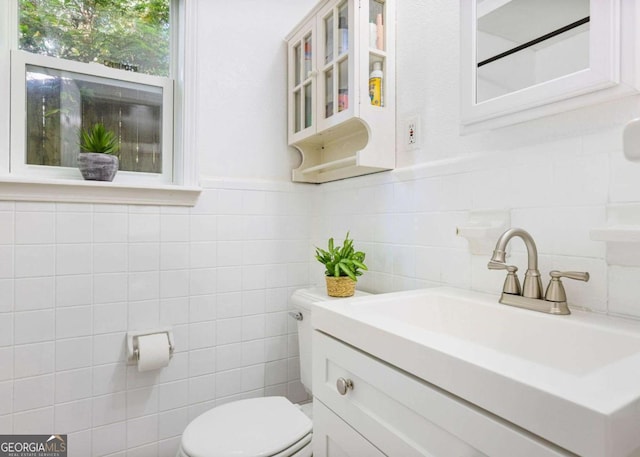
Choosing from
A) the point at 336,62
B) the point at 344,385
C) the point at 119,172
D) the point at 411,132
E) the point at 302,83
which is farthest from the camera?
the point at 302,83

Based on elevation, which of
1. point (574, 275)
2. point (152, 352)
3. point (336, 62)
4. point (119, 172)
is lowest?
point (152, 352)

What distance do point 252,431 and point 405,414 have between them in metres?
0.72

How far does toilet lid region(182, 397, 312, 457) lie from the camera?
106cm

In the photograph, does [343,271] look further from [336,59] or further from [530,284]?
[336,59]

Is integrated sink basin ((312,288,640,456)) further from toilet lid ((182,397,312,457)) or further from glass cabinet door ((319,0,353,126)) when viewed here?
glass cabinet door ((319,0,353,126))

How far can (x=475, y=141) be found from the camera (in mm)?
1081

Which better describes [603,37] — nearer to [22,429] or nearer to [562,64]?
[562,64]

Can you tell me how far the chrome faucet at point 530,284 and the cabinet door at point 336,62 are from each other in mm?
749

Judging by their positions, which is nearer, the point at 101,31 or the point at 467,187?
the point at 467,187

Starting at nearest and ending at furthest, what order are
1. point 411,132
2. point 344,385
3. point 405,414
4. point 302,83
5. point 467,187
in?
point 405,414 < point 344,385 < point 467,187 < point 411,132 < point 302,83

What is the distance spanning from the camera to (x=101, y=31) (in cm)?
151

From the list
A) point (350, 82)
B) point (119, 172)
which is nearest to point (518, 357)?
point (350, 82)

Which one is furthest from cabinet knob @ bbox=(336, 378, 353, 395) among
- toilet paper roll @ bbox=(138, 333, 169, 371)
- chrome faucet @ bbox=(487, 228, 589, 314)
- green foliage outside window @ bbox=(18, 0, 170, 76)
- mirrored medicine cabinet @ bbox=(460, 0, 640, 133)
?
green foliage outside window @ bbox=(18, 0, 170, 76)

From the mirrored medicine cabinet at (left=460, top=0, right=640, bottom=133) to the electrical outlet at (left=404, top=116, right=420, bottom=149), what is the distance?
0.23m
